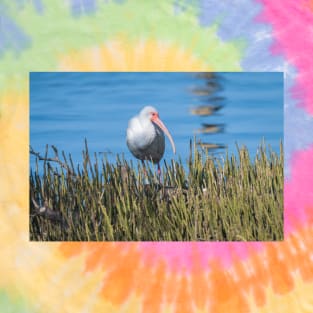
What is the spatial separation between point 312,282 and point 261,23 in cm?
117

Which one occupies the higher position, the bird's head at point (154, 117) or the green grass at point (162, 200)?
the bird's head at point (154, 117)

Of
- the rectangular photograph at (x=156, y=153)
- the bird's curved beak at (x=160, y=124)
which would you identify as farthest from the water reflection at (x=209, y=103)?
the bird's curved beak at (x=160, y=124)

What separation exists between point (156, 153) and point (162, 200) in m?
0.22

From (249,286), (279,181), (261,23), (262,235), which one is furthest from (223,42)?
(249,286)

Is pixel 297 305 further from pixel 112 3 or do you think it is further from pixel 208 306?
pixel 112 3

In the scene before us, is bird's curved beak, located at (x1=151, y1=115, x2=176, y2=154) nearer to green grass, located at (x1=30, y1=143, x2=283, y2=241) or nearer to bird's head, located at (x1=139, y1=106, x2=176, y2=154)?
bird's head, located at (x1=139, y1=106, x2=176, y2=154)

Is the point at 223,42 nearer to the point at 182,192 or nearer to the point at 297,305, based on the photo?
the point at 182,192

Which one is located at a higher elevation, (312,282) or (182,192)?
(182,192)

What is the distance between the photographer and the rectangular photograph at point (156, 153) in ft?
8.96

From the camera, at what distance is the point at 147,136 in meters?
2.76

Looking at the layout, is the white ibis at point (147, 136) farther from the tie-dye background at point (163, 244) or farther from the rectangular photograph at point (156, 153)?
the tie-dye background at point (163, 244)

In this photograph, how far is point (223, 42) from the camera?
9.05 feet

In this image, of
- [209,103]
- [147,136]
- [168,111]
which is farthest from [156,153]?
[209,103]

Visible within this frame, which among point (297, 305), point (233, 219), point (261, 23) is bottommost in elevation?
point (297, 305)
